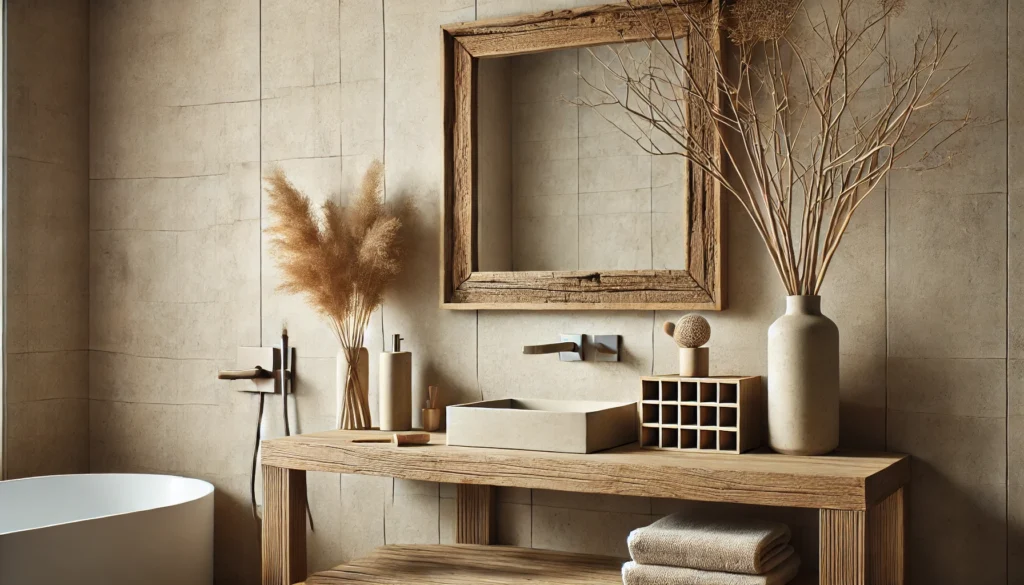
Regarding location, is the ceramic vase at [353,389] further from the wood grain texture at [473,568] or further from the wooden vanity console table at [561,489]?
the wood grain texture at [473,568]

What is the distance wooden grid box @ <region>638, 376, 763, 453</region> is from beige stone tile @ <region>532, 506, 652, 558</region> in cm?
29

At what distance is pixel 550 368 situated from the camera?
2217 mm

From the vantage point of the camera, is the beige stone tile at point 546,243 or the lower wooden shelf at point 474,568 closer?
the lower wooden shelf at point 474,568

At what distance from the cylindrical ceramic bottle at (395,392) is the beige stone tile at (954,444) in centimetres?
103

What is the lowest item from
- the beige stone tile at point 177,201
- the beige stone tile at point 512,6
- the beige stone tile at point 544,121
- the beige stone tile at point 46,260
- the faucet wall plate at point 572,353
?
the faucet wall plate at point 572,353

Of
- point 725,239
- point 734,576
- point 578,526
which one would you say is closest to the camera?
point 734,576

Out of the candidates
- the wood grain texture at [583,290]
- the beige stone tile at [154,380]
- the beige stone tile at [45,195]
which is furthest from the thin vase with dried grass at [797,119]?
the beige stone tile at [45,195]

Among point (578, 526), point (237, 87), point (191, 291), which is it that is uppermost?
point (237, 87)

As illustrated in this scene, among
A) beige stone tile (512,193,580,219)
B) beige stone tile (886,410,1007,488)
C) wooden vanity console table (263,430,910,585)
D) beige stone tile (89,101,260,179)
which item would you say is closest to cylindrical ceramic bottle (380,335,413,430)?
wooden vanity console table (263,430,910,585)

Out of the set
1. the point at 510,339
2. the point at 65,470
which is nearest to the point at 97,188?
the point at 65,470

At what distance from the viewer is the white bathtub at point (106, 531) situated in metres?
2.03

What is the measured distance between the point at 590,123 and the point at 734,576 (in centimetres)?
100

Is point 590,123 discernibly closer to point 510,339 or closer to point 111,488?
point 510,339

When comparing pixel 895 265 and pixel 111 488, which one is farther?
pixel 111 488
